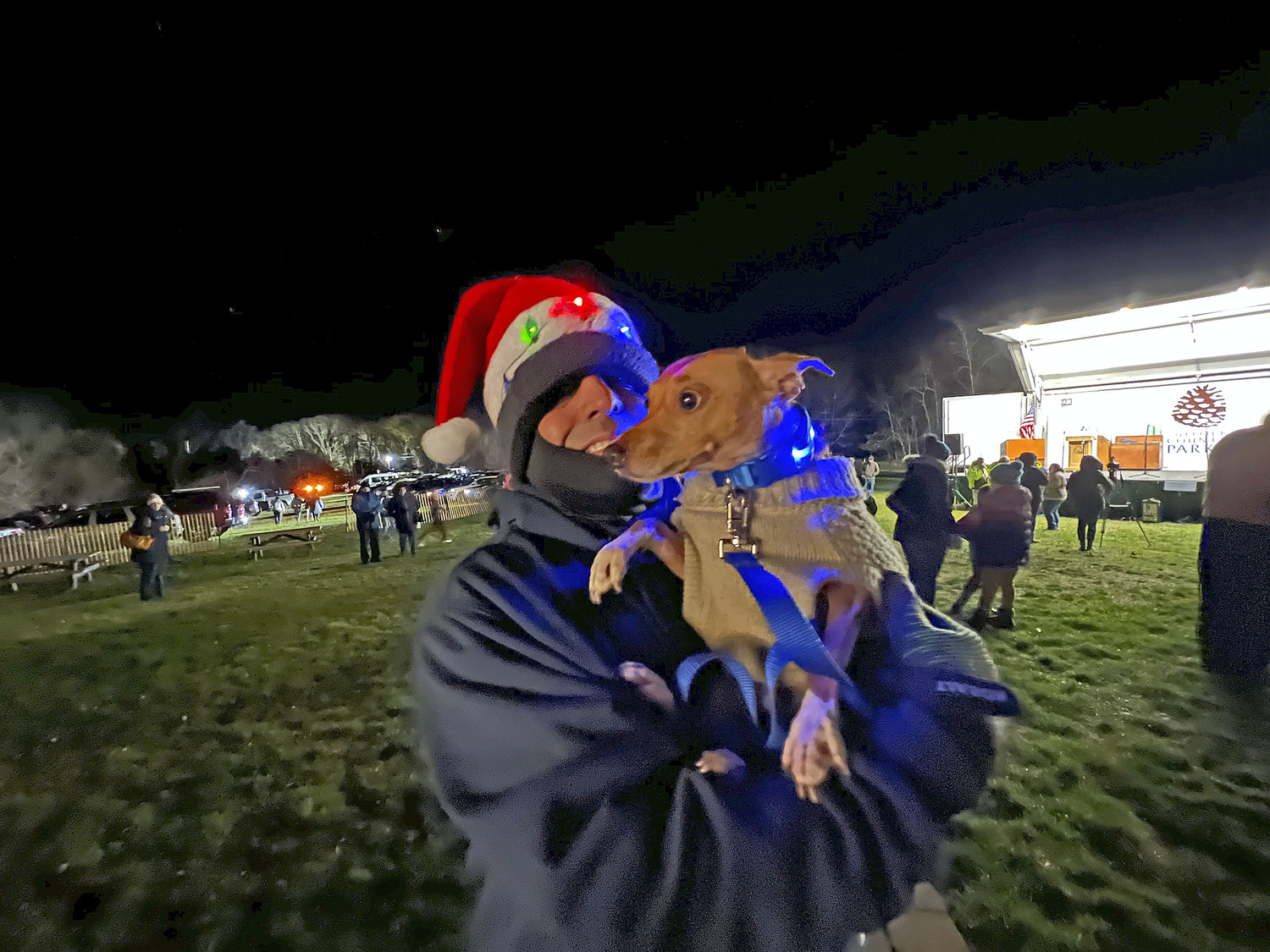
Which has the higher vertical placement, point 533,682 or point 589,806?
point 533,682

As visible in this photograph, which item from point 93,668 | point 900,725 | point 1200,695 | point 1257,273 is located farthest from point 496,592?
point 1257,273

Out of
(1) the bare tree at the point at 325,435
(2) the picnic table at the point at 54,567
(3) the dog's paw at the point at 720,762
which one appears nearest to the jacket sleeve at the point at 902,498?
(3) the dog's paw at the point at 720,762

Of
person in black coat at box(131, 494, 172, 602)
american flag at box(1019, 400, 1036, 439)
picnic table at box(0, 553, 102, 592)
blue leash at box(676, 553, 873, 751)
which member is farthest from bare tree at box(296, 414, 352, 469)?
blue leash at box(676, 553, 873, 751)

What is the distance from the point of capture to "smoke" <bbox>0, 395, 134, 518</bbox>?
22.1 metres

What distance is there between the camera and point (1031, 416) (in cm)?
1306

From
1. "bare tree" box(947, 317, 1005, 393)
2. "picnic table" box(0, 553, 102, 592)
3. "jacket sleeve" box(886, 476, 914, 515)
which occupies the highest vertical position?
"bare tree" box(947, 317, 1005, 393)

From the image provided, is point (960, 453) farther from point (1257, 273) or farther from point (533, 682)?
point (533, 682)

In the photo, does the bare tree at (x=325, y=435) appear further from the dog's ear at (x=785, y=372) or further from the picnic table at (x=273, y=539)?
the dog's ear at (x=785, y=372)

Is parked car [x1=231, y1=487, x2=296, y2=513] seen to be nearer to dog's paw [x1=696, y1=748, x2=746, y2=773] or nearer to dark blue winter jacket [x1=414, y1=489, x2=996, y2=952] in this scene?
dark blue winter jacket [x1=414, y1=489, x2=996, y2=952]

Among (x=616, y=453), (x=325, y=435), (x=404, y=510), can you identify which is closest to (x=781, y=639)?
(x=616, y=453)

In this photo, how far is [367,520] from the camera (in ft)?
36.8

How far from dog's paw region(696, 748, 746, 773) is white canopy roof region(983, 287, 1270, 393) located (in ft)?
39.1

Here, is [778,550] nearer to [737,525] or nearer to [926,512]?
[737,525]

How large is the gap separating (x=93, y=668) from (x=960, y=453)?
56.2ft
